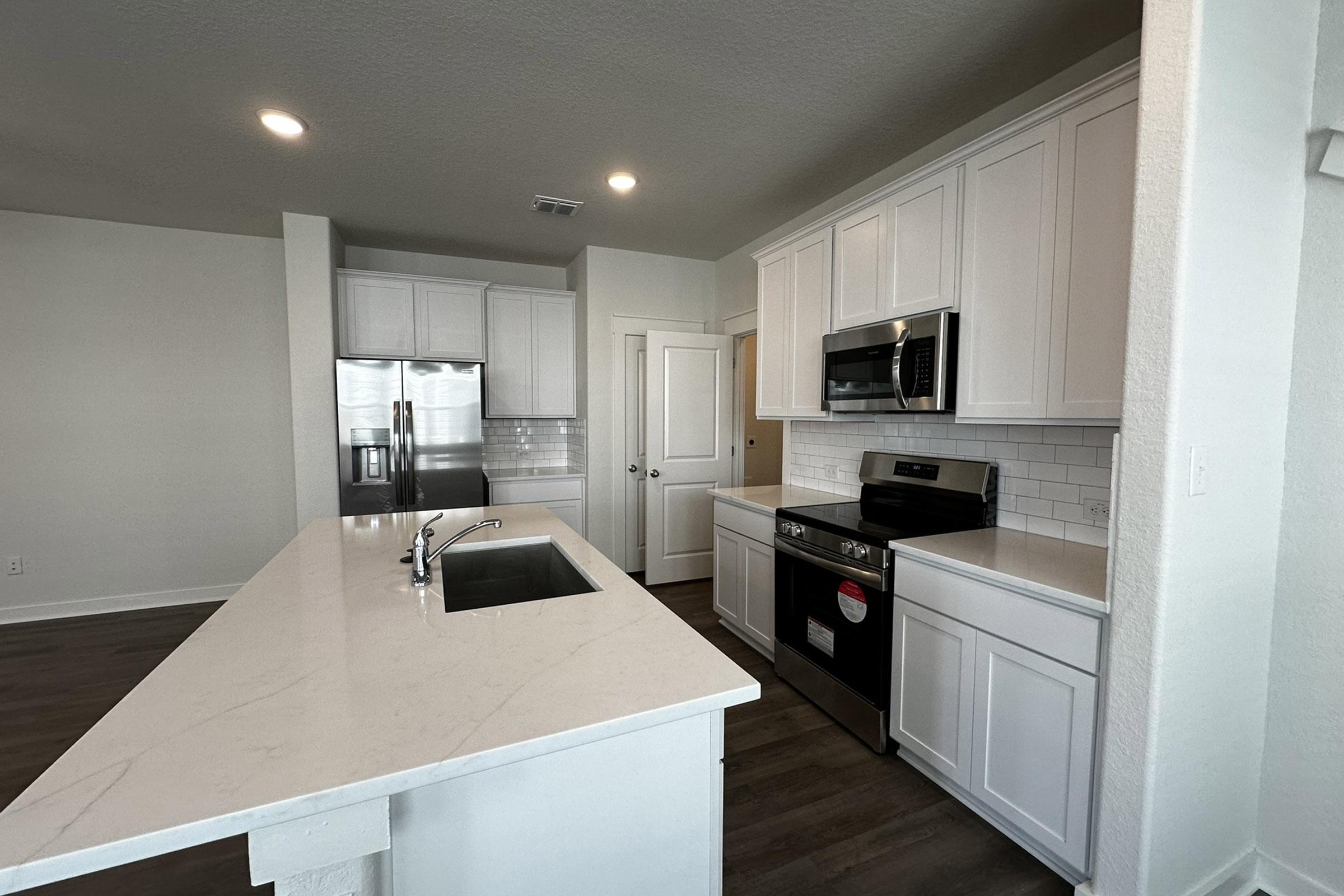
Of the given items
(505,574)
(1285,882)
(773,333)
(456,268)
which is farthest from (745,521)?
(456,268)

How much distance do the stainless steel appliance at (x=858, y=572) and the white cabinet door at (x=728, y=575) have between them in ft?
1.48

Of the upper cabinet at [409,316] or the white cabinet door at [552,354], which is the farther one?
the white cabinet door at [552,354]

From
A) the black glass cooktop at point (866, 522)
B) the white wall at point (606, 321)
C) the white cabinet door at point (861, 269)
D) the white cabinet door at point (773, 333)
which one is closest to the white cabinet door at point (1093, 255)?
the black glass cooktop at point (866, 522)

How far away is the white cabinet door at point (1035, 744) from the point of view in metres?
1.57

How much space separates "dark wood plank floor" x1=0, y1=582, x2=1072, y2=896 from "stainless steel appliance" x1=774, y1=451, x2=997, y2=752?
176mm

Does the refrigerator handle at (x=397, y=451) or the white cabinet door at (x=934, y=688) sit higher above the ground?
the refrigerator handle at (x=397, y=451)

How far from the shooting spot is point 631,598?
4.78ft

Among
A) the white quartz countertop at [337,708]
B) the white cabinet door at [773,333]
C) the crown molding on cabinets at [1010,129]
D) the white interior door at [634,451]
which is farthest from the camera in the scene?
the white interior door at [634,451]

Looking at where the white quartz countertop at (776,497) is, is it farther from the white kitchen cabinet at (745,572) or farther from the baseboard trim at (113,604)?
the baseboard trim at (113,604)

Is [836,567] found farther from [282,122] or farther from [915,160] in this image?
[282,122]

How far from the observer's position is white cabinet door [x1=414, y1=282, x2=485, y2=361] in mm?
4207

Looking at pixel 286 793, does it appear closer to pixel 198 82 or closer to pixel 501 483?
pixel 198 82

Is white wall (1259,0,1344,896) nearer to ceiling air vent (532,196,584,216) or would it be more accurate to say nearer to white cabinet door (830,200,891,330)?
white cabinet door (830,200,891,330)

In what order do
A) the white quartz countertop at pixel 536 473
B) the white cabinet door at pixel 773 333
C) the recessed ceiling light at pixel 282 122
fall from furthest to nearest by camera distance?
1. the white quartz countertop at pixel 536 473
2. the white cabinet door at pixel 773 333
3. the recessed ceiling light at pixel 282 122
